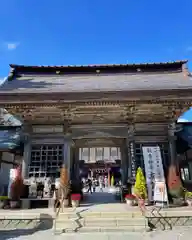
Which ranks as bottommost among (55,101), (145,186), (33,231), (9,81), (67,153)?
(33,231)

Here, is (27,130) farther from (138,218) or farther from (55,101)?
(138,218)

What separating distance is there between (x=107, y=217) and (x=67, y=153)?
3.92 m

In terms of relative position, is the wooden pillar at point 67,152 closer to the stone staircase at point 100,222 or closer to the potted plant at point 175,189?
the stone staircase at point 100,222

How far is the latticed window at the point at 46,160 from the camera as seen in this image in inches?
363

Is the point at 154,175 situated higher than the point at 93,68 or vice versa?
the point at 93,68

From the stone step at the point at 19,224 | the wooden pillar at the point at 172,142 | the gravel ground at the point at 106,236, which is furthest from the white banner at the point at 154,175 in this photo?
the stone step at the point at 19,224

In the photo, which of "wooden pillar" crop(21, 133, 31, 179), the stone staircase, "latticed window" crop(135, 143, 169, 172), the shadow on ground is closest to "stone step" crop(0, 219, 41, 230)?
the shadow on ground

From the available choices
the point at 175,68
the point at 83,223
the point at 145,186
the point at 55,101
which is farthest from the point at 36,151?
the point at 175,68

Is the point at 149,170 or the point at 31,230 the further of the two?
the point at 149,170

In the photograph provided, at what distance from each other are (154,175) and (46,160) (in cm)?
530

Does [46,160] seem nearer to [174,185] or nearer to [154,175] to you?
[154,175]

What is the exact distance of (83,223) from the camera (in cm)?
598

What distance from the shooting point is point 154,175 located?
8047 millimetres

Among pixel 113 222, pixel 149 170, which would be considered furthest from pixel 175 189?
pixel 113 222
